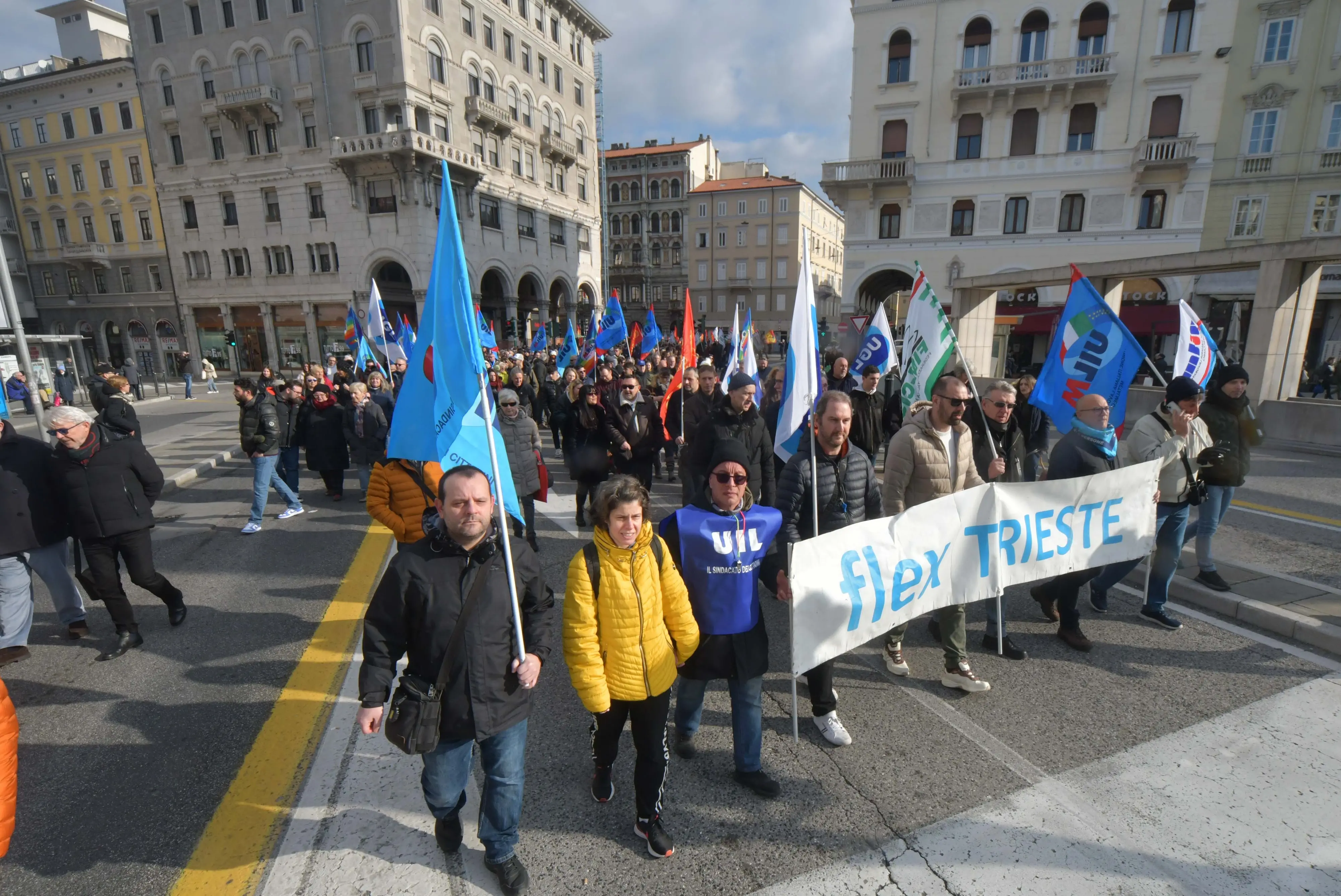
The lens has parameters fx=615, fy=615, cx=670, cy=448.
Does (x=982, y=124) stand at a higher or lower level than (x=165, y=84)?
lower

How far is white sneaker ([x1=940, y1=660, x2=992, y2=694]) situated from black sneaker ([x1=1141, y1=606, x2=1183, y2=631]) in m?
1.72

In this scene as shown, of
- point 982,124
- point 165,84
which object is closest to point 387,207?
point 165,84

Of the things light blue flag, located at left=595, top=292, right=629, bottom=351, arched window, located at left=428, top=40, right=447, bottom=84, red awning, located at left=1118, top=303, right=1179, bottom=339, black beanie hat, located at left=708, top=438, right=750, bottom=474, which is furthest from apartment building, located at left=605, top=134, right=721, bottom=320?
black beanie hat, located at left=708, top=438, right=750, bottom=474

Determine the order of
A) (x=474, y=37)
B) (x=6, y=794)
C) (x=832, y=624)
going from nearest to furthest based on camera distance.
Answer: (x=6, y=794) → (x=832, y=624) → (x=474, y=37)

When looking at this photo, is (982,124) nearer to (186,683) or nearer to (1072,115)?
(1072,115)

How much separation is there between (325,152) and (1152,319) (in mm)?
38893

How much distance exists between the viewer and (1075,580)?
414cm

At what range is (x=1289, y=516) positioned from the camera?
272 inches

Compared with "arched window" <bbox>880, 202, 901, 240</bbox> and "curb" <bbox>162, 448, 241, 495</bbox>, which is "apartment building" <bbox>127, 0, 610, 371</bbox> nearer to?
"arched window" <bbox>880, 202, 901, 240</bbox>

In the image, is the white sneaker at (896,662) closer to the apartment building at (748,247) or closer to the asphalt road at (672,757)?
the asphalt road at (672,757)

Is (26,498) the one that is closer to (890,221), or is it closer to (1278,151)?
(890,221)

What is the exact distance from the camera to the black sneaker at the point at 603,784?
2.85m

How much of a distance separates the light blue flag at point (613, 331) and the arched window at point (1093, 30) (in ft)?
80.7

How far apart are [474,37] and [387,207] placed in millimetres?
10927
